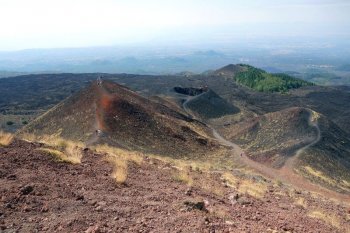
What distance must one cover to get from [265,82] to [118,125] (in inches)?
4449

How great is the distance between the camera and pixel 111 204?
10.9 meters

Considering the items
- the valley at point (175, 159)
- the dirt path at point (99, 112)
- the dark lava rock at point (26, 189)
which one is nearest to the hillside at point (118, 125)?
the dirt path at point (99, 112)

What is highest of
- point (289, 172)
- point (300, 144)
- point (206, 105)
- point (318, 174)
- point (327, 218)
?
point (327, 218)

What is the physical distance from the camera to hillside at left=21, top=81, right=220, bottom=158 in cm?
4703

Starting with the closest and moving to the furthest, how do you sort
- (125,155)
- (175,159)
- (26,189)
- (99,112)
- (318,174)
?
(26,189)
(125,155)
(175,159)
(318,174)
(99,112)

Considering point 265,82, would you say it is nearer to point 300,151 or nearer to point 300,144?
point 300,144

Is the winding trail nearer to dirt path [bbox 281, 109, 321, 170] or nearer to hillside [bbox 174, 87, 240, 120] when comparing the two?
dirt path [bbox 281, 109, 321, 170]

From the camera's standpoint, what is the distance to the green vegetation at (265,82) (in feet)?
484

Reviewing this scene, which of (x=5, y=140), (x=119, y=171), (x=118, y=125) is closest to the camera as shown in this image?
(x=119, y=171)

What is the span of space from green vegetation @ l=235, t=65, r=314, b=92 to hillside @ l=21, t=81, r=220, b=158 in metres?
91.3

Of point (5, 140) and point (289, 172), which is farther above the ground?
point (5, 140)

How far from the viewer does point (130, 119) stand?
53469mm

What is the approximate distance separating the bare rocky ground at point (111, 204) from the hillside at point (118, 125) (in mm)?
27891

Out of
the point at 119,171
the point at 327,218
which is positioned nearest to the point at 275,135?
the point at 327,218
